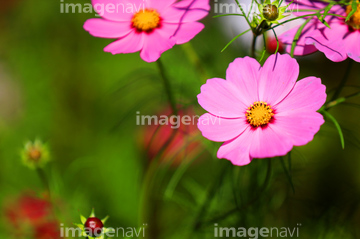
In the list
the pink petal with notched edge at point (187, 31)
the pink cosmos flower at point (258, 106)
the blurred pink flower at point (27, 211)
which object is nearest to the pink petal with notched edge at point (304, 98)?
the pink cosmos flower at point (258, 106)

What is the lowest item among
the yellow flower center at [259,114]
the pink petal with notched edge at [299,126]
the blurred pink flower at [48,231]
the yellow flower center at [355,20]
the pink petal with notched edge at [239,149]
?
the blurred pink flower at [48,231]

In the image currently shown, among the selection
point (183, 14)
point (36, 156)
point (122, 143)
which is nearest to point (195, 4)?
point (183, 14)

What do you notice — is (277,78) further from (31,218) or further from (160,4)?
(31,218)

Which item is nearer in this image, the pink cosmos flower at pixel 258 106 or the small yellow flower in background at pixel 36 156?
the pink cosmos flower at pixel 258 106

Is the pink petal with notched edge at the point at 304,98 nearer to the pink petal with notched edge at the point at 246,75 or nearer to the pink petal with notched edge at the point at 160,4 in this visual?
the pink petal with notched edge at the point at 246,75

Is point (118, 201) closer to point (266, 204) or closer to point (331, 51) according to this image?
point (266, 204)
